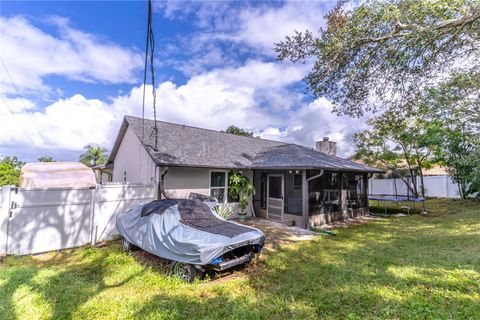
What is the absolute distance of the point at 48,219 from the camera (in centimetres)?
630

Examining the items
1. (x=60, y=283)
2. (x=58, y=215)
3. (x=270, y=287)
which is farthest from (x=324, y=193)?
(x=58, y=215)

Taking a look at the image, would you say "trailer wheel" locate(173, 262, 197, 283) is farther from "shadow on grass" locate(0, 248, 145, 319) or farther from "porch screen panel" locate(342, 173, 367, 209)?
→ "porch screen panel" locate(342, 173, 367, 209)

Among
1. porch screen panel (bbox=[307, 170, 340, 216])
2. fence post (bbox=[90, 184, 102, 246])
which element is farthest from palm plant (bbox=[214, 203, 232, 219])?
fence post (bbox=[90, 184, 102, 246])

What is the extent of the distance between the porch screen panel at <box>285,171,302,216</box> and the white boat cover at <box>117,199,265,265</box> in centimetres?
510

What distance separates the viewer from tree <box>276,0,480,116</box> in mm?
6133

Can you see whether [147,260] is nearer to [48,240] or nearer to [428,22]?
[48,240]

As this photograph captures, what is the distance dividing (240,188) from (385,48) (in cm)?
765

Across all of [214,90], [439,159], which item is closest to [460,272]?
[214,90]

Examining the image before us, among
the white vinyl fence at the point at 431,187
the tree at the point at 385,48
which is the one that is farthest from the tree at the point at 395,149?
the tree at the point at 385,48

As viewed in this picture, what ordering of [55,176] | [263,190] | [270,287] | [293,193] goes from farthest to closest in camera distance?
[263,190], [293,193], [55,176], [270,287]

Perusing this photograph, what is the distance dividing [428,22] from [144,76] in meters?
8.42

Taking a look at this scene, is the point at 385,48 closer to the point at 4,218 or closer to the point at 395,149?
the point at 4,218

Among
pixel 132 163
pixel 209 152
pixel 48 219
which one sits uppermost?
pixel 209 152

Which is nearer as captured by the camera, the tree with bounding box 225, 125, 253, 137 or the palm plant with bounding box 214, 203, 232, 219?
the palm plant with bounding box 214, 203, 232, 219
